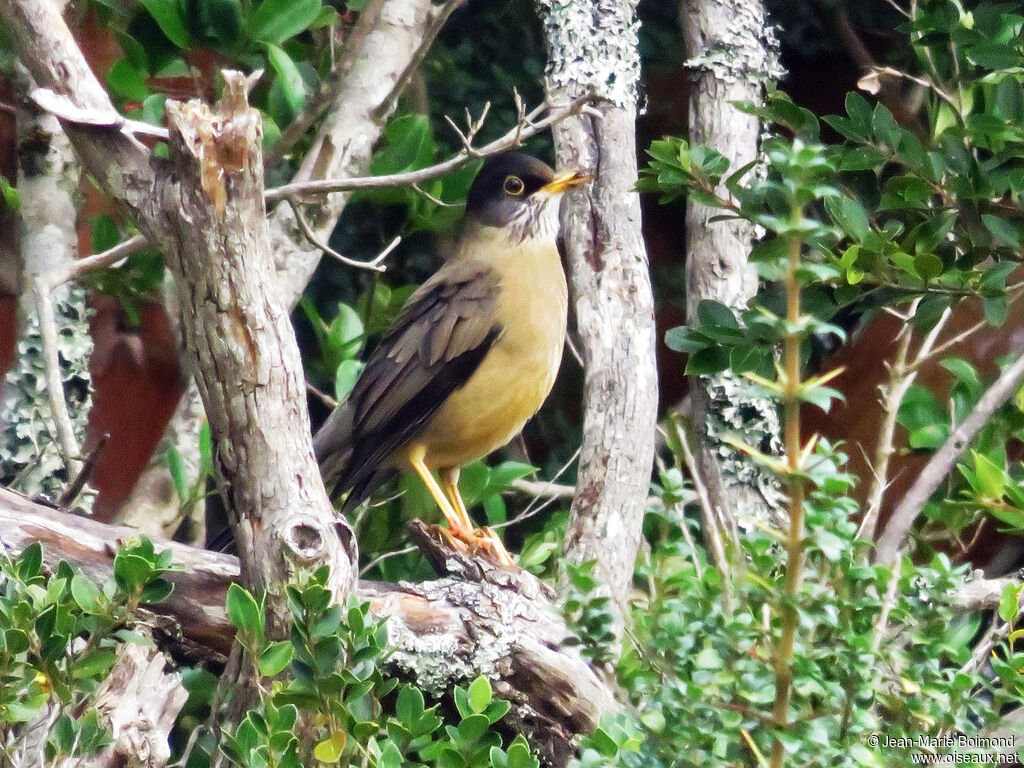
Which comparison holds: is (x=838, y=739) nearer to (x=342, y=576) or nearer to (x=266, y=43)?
(x=342, y=576)

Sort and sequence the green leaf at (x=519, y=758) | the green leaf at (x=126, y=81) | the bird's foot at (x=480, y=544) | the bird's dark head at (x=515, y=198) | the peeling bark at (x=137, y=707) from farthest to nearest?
the bird's dark head at (x=515, y=198) < the green leaf at (x=126, y=81) < the bird's foot at (x=480, y=544) < the peeling bark at (x=137, y=707) < the green leaf at (x=519, y=758)

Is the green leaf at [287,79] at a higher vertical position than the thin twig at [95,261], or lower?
higher

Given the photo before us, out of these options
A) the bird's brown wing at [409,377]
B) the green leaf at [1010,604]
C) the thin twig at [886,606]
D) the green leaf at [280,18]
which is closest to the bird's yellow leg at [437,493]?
the bird's brown wing at [409,377]

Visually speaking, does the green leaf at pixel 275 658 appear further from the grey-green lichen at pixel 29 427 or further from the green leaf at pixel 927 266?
the grey-green lichen at pixel 29 427

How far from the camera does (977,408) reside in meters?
4.01

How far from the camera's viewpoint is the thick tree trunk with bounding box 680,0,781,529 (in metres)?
4.53

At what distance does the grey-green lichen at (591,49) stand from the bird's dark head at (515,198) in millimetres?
544

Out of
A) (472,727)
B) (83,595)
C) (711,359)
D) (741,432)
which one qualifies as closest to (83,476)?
(83,595)

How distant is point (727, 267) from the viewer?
179 inches

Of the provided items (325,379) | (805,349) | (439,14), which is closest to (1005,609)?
(805,349)

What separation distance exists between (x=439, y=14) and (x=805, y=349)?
94.9 inches

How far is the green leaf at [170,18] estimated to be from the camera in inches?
168

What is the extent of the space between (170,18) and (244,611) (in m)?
2.47

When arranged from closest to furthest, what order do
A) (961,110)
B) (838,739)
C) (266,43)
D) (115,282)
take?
(838,739) → (961,110) → (266,43) → (115,282)
